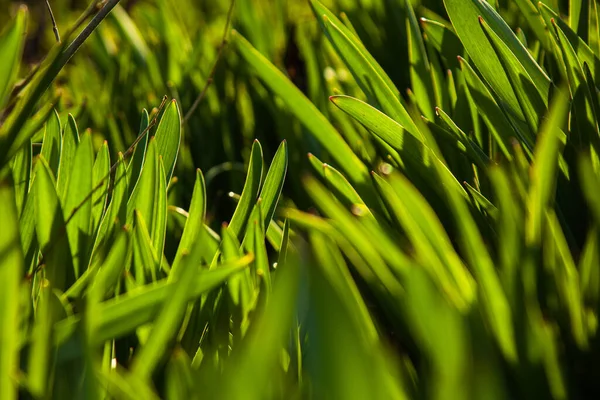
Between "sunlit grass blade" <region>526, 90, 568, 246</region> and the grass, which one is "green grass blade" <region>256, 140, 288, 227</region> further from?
"sunlit grass blade" <region>526, 90, 568, 246</region>

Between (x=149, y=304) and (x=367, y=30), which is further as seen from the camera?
(x=367, y=30)

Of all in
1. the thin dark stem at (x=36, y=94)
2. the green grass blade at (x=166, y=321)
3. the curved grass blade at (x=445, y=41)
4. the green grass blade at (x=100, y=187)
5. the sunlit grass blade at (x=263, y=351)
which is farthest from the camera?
the curved grass blade at (x=445, y=41)

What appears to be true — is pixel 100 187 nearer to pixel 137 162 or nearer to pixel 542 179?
pixel 137 162

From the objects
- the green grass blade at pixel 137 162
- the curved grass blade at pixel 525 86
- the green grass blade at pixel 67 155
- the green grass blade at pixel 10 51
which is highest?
the green grass blade at pixel 10 51

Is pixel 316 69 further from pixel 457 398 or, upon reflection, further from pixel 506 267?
pixel 457 398

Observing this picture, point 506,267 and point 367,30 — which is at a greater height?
point 506,267

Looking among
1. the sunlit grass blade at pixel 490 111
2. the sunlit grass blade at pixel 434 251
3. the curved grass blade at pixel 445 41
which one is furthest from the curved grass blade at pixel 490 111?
the sunlit grass blade at pixel 434 251

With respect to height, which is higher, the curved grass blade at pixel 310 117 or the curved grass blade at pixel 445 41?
the curved grass blade at pixel 445 41

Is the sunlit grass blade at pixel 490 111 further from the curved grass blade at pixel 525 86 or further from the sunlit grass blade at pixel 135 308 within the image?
the sunlit grass blade at pixel 135 308

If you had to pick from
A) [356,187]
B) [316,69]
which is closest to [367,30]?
[316,69]
